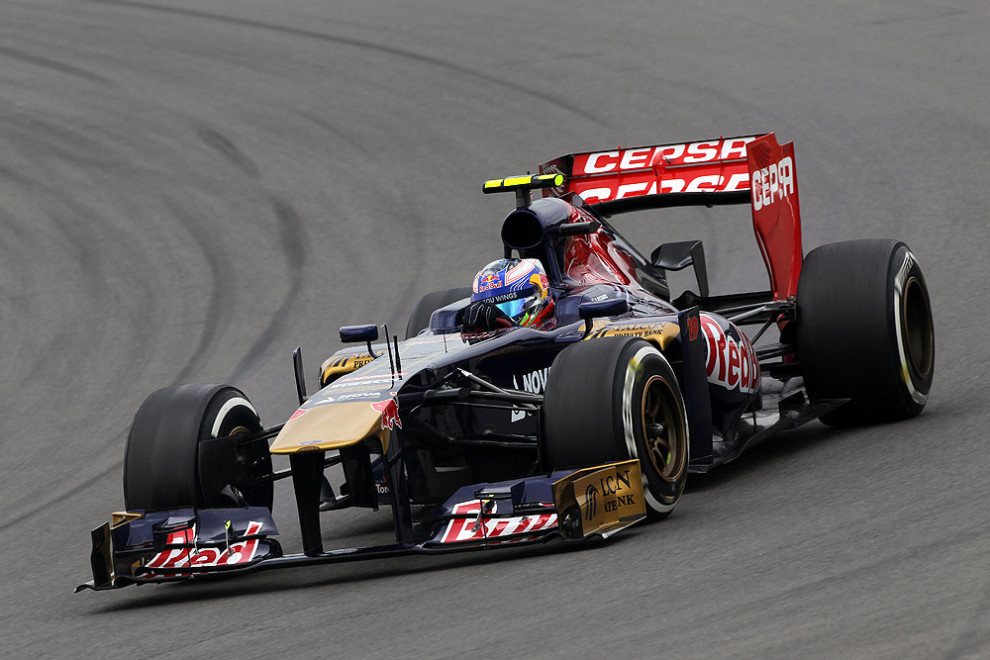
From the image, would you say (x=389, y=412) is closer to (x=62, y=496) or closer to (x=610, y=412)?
(x=610, y=412)

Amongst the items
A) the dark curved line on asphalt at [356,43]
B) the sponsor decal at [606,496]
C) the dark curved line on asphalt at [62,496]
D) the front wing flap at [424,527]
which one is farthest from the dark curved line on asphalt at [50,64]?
the sponsor decal at [606,496]

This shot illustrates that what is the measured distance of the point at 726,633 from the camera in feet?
18.2

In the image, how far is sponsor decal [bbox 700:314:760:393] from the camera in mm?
8773

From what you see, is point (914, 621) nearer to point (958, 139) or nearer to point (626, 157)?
point (626, 157)

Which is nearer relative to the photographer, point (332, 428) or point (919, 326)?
point (332, 428)

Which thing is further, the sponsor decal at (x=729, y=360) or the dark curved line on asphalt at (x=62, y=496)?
the dark curved line on asphalt at (x=62, y=496)

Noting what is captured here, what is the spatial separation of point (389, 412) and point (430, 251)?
318 inches

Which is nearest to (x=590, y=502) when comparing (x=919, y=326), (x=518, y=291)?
(x=518, y=291)

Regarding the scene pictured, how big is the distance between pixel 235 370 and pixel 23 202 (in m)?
6.57

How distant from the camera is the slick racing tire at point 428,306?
34.9ft

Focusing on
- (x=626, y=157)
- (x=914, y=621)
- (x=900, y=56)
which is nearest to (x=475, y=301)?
(x=626, y=157)

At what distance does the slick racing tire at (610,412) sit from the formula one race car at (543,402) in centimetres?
1

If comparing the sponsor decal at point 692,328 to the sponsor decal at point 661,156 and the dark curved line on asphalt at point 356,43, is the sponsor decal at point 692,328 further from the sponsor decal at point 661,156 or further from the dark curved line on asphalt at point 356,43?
the dark curved line on asphalt at point 356,43

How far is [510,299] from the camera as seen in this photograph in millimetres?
8695
